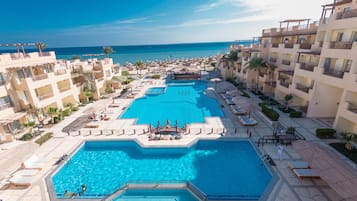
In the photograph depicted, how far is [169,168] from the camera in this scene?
646 inches

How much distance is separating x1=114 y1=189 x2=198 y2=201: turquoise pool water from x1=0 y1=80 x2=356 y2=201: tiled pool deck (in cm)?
542

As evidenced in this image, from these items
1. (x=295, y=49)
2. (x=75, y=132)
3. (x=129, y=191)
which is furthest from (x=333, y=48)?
(x=75, y=132)

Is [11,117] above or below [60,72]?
below

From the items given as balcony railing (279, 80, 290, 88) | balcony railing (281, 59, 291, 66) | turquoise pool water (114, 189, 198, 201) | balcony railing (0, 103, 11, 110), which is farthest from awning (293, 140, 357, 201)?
balcony railing (0, 103, 11, 110)

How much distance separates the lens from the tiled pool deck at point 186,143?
1263 centimetres

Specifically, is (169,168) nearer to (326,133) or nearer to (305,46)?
(326,133)

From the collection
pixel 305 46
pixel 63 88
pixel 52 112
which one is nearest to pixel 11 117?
pixel 52 112

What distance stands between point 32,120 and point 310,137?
112 feet

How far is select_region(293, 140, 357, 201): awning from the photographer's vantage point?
9820 mm

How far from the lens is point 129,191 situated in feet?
45.5

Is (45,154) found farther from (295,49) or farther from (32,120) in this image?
(295,49)

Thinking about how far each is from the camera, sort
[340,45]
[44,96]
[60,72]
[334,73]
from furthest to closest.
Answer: [60,72]
[44,96]
[334,73]
[340,45]

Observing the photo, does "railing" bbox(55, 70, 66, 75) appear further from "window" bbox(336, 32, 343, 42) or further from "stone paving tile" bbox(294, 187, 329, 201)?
"window" bbox(336, 32, 343, 42)

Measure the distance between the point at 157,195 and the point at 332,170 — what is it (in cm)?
1152
